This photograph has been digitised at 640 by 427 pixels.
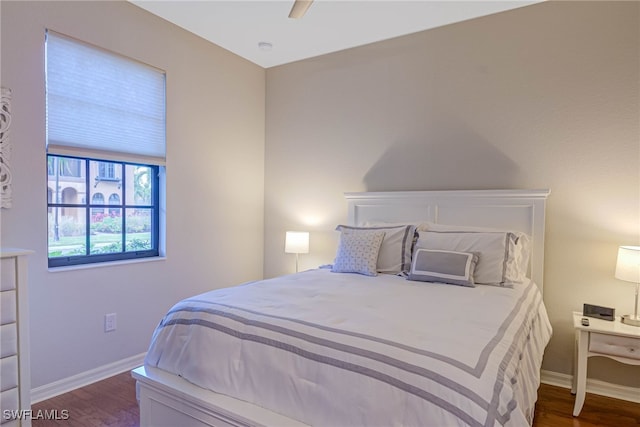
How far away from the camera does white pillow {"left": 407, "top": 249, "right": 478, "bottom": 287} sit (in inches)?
89.0

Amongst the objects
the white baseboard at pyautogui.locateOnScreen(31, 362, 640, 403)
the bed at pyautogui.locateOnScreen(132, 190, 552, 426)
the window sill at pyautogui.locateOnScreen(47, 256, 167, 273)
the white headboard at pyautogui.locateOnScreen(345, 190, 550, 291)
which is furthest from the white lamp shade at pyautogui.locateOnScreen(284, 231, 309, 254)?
the white baseboard at pyautogui.locateOnScreen(31, 362, 640, 403)

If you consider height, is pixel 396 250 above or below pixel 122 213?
below

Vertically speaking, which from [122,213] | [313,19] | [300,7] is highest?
[313,19]

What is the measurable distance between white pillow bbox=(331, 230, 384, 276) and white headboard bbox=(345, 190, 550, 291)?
462 mm

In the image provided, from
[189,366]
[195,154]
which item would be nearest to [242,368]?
[189,366]

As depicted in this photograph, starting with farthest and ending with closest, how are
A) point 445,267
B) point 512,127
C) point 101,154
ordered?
point 512,127, point 101,154, point 445,267

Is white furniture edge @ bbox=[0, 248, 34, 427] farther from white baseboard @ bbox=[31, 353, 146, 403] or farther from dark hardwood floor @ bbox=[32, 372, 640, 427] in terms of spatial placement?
white baseboard @ bbox=[31, 353, 146, 403]

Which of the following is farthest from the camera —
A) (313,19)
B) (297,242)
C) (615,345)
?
(297,242)

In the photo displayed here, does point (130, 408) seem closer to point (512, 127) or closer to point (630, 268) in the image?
point (630, 268)

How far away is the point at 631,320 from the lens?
86.6 inches

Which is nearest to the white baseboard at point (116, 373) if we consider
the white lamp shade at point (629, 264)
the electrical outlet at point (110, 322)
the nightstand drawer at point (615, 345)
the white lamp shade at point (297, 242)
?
the electrical outlet at point (110, 322)

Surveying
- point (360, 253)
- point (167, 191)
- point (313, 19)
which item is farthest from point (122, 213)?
point (313, 19)

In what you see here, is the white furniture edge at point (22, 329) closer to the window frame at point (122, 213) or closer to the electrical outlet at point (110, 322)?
the window frame at point (122, 213)

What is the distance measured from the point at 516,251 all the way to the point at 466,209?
1.75 feet
